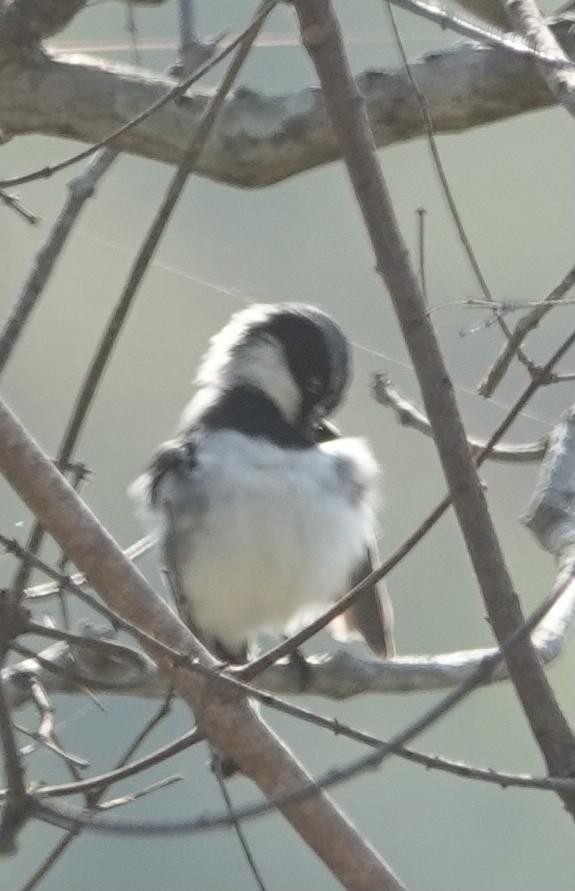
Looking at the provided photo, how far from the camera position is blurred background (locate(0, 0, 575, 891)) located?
2.33m

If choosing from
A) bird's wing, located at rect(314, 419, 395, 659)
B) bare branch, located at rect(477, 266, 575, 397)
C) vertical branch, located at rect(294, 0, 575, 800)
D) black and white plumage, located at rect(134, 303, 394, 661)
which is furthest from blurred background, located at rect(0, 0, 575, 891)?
vertical branch, located at rect(294, 0, 575, 800)

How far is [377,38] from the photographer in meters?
1.79

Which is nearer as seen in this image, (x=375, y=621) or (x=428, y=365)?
(x=428, y=365)

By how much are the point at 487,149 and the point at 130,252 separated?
1.85 feet

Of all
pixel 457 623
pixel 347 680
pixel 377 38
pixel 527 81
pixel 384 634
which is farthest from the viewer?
pixel 457 623

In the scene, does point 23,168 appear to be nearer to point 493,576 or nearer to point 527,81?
point 527,81

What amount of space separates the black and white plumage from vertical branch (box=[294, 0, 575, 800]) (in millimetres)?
901

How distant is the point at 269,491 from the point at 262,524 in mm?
41

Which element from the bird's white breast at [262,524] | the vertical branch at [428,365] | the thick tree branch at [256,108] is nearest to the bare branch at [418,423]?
the bird's white breast at [262,524]

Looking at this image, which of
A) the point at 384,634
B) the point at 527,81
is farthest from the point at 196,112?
the point at 384,634

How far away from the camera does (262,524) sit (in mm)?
1885

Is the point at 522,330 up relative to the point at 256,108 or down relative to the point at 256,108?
down

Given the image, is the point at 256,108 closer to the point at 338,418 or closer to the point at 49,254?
the point at 49,254

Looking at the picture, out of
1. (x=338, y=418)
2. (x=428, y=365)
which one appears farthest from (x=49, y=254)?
(x=338, y=418)
